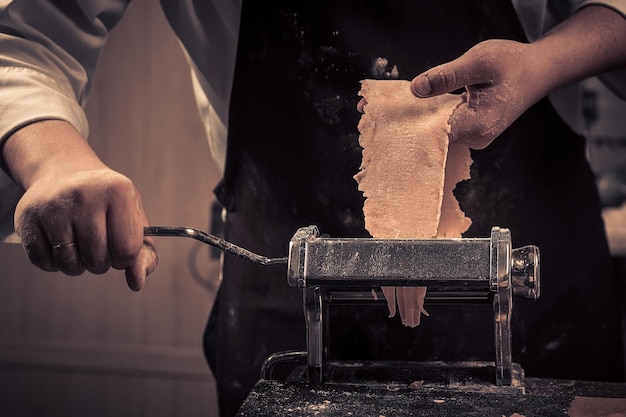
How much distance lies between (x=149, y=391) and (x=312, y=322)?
75.4 inches

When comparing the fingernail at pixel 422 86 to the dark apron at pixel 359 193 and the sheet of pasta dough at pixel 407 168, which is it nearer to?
the sheet of pasta dough at pixel 407 168

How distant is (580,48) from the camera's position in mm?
1072

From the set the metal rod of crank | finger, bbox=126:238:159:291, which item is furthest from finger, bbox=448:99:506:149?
finger, bbox=126:238:159:291

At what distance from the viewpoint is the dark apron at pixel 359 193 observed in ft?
3.78

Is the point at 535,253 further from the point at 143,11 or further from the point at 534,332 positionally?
the point at 143,11

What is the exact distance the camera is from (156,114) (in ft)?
8.57

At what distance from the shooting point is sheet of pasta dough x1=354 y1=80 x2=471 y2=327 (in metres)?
0.97

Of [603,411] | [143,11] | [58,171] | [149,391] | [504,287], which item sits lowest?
[149,391]

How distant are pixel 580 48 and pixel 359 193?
358mm

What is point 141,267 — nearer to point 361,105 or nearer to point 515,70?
point 361,105

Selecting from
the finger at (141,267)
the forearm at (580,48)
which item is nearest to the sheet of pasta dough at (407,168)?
the forearm at (580,48)

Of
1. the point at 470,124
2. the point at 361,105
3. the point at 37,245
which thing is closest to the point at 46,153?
the point at 37,245

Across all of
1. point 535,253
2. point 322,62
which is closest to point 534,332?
point 535,253

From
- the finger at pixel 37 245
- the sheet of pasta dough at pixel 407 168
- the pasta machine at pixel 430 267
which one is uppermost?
the sheet of pasta dough at pixel 407 168
